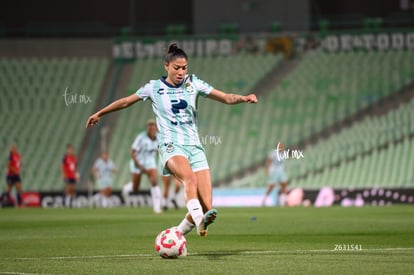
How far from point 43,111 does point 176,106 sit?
2443 cm

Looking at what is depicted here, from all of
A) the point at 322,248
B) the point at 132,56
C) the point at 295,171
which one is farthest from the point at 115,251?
the point at 132,56

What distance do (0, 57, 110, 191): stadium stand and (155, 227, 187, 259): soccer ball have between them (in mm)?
23476

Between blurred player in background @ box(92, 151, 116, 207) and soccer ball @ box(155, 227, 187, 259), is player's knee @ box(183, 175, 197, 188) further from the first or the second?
blurred player in background @ box(92, 151, 116, 207)

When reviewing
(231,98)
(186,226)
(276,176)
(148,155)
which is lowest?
(276,176)

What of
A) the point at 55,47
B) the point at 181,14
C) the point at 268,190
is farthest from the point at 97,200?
the point at 181,14

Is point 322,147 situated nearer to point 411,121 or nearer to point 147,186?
point 411,121

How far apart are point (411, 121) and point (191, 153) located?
2330 cm

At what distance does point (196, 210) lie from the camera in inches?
418

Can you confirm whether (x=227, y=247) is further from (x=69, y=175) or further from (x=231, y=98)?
(x=69, y=175)

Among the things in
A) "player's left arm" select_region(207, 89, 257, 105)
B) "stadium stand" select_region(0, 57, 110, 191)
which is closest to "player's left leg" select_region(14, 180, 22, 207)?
"stadium stand" select_region(0, 57, 110, 191)

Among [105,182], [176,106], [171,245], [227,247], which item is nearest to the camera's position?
[171,245]

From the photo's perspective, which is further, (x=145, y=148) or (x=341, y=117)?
(x=341, y=117)

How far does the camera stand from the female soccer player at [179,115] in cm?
1117

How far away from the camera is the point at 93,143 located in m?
34.9
